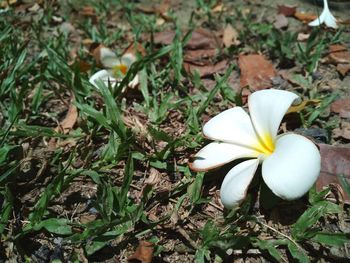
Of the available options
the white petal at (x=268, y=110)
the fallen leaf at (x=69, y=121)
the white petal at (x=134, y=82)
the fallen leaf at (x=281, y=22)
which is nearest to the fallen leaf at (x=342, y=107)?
the white petal at (x=268, y=110)

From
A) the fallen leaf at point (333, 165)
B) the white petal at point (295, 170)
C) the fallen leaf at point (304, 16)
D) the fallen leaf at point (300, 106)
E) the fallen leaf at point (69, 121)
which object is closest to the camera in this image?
the white petal at point (295, 170)

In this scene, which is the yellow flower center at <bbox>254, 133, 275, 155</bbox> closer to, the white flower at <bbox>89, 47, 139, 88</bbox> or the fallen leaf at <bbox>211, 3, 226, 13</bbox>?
the white flower at <bbox>89, 47, 139, 88</bbox>

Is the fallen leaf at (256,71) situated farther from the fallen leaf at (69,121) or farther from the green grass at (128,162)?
the fallen leaf at (69,121)

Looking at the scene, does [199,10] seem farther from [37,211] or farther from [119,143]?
[37,211]

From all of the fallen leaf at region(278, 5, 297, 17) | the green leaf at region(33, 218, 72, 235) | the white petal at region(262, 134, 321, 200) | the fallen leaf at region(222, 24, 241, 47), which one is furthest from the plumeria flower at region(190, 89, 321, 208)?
the fallen leaf at region(278, 5, 297, 17)

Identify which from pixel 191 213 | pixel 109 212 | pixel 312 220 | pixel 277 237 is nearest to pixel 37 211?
pixel 109 212
